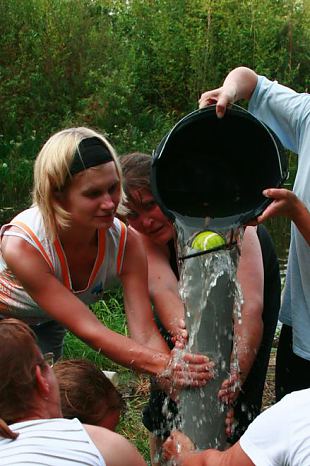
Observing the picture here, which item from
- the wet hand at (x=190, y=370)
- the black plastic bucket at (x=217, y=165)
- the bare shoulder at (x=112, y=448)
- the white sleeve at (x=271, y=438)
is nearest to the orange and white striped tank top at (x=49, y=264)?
the black plastic bucket at (x=217, y=165)

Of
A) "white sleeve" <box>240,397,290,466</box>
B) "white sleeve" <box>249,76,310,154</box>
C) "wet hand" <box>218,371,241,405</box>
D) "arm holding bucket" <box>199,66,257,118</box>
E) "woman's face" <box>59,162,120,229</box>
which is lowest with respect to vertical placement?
"wet hand" <box>218,371,241,405</box>

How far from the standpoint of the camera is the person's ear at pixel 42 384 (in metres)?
1.87

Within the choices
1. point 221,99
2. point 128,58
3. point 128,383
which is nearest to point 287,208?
point 221,99

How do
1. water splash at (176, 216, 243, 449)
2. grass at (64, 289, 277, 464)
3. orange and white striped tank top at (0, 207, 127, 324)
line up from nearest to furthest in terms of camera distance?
1. water splash at (176, 216, 243, 449)
2. orange and white striped tank top at (0, 207, 127, 324)
3. grass at (64, 289, 277, 464)

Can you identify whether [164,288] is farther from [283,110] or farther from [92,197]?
[283,110]

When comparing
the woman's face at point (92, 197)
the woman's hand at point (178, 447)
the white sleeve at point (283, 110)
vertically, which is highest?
the white sleeve at point (283, 110)

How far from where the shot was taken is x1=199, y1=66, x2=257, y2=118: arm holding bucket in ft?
8.27

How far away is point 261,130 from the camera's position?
2.54 metres

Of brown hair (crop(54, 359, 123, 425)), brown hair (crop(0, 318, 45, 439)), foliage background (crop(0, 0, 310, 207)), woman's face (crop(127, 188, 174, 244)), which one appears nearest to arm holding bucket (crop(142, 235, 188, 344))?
woman's face (crop(127, 188, 174, 244))

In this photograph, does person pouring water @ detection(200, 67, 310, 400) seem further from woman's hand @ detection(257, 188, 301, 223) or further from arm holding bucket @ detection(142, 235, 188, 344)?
arm holding bucket @ detection(142, 235, 188, 344)

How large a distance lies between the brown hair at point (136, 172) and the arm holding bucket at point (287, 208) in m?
0.45

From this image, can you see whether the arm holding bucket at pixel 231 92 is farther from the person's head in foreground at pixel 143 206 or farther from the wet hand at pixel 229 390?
the wet hand at pixel 229 390

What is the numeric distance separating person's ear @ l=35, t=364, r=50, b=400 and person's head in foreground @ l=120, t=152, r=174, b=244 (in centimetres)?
89

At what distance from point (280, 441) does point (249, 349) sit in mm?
940
